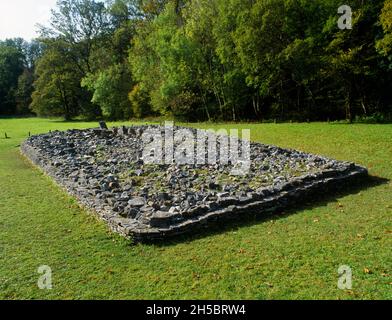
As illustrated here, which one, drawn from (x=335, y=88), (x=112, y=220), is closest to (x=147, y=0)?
(x=335, y=88)

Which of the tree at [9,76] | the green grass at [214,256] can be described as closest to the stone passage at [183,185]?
the green grass at [214,256]

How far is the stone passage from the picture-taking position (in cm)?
727

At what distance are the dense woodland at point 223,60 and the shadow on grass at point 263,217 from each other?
33.8 feet

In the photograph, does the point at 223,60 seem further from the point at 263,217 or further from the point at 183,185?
the point at 263,217

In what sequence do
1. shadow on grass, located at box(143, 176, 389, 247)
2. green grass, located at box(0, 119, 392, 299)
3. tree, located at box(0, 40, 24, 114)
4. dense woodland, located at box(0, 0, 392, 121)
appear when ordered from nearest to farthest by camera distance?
green grass, located at box(0, 119, 392, 299), shadow on grass, located at box(143, 176, 389, 247), dense woodland, located at box(0, 0, 392, 121), tree, located at box(0, 40, 24, 114)

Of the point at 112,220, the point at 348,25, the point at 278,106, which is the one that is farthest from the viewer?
the point at 278,106

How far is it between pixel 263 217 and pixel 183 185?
2.66 m

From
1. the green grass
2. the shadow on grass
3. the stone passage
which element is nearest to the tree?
the stone passage

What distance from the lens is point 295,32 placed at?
869 inches

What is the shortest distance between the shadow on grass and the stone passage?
109 millimetres

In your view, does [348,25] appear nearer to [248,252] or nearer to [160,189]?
[160,189]

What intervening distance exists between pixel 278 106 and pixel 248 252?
2224cm

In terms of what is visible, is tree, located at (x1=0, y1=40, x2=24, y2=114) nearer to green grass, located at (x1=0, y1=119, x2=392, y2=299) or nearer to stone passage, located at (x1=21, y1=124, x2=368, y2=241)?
stone passage, located at (x1=21, y1=124, x2=368, y2=241)

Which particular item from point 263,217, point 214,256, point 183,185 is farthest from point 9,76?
point 214,256
